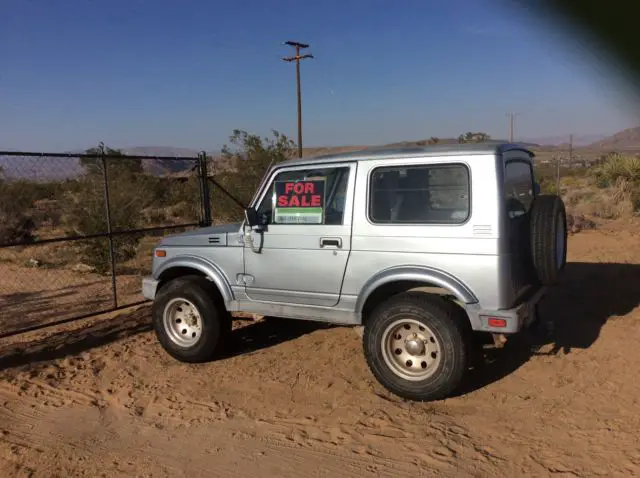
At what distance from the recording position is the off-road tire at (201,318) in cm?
575

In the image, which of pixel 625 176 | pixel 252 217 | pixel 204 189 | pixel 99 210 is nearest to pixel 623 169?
pixel 625 176

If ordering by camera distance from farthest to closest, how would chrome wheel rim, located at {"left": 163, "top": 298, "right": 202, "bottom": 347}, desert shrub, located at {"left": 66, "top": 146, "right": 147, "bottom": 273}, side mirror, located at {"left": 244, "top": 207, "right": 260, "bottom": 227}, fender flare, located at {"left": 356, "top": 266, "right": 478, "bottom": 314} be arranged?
desert shrub, located at {"left": 66, "top": 146, "right": 147, "bottom": 273} → chrome wheel rim, located at {"left": 163, "top": 298, "right": 202, "bottom": 347} → side mirror, located at {"left": 244, "top": 207, "right": 260, "bottom": 227} → fender flare, located at {"left": 356, "top": 266, "right": 478, "bottom": 314}

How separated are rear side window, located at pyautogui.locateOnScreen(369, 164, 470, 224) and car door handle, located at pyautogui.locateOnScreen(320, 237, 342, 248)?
35 cm

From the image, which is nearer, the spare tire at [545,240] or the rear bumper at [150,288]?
the spare tire at [545,240]

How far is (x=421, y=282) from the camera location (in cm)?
471

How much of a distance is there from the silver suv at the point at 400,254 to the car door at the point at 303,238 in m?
0.01

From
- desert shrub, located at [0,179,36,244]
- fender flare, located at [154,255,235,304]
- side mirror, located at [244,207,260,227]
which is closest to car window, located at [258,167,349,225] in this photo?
side mirror, located at [244,207,260,227]

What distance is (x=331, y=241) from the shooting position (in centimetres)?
506

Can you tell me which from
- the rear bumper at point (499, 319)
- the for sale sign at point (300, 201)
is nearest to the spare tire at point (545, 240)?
the rear bumper at point (499, 319)

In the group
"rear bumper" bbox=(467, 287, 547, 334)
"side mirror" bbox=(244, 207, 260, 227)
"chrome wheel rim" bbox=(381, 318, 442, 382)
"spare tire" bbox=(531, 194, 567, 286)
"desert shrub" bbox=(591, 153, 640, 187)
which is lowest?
"chrome wheel rim" bbox=(381, 318, 442, 382)

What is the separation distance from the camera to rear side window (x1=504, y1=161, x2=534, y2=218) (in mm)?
4720

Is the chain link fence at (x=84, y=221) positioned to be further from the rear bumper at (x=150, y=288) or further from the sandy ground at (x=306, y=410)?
the sandy ground at (x=306, y=410)

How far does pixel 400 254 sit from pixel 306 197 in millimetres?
1092

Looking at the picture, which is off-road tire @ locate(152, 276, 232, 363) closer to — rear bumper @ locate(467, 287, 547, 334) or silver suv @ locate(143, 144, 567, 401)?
silver suv @ locate(143, 144, 567, 401)
